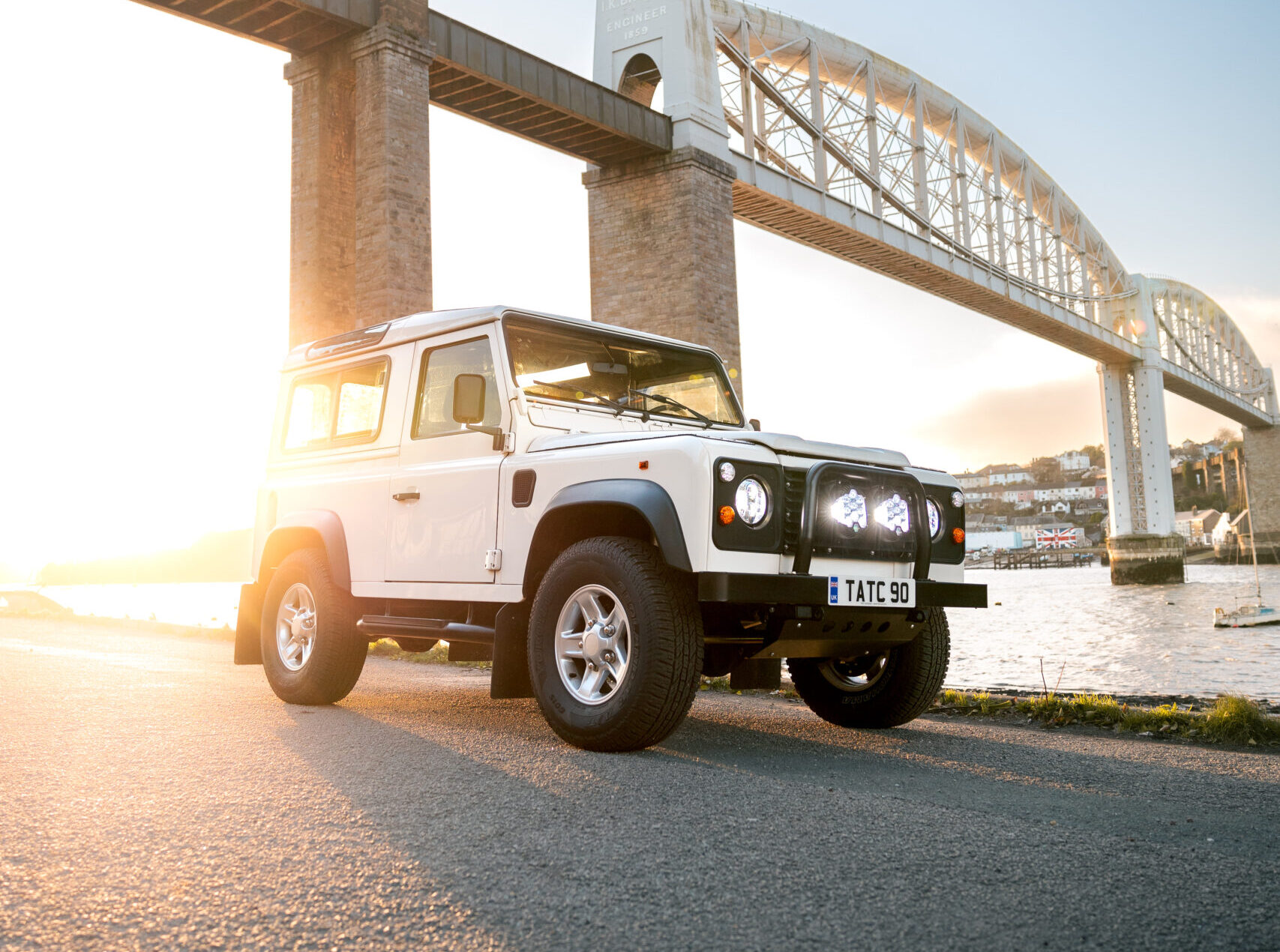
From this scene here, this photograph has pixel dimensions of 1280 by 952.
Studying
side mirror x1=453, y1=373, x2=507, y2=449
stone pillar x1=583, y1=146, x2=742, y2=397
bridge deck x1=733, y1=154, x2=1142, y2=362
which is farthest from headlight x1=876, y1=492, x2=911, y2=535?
bridge deck x1=733, y1=154, x2=1142, y2=362

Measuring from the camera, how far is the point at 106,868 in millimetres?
2893

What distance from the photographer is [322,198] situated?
20844mm

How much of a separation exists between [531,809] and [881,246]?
1482 inches

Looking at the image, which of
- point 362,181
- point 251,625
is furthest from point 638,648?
point 362,181

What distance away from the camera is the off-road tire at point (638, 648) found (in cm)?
448

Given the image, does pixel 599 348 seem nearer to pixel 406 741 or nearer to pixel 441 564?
pixel 441 564

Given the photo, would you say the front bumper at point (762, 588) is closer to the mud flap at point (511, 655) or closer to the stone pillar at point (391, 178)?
the mud flap at point (511, 655)

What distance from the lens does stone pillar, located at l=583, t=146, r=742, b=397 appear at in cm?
2703

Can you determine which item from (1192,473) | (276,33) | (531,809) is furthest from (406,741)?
(1192,473)

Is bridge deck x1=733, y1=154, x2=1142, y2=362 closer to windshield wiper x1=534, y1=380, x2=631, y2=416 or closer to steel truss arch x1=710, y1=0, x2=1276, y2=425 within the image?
steel truss arch x1=710, y1=0, x2=1276, y2=425

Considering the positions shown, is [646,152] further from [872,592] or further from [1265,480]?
[1265,480]

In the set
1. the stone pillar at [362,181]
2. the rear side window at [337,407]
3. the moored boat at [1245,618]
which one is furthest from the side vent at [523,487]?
the moored boat at [1245,618]

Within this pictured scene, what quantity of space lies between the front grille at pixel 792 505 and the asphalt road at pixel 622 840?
38.2 inches

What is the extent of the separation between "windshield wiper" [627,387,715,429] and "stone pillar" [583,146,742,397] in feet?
66.4
